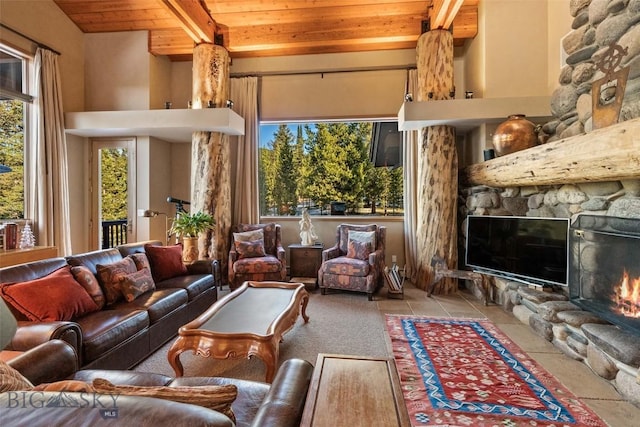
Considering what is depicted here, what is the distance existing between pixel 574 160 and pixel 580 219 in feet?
2.08

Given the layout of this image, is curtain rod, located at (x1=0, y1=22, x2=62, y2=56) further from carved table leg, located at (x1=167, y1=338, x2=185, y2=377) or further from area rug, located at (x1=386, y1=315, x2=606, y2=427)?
area rug, located at (x1=386, y1=315, x2=606, y2=427)

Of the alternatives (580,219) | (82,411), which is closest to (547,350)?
(580,219)

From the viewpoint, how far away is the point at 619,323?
2.31 meters

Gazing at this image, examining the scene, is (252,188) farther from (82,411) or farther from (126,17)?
(82,411)

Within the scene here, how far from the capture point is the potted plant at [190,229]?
4488 mm

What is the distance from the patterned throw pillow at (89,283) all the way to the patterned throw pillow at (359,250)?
3028 mm

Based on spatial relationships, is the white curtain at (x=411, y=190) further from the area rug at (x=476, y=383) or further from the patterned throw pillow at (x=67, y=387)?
the patterned throw pillow at (x=67, y=387)

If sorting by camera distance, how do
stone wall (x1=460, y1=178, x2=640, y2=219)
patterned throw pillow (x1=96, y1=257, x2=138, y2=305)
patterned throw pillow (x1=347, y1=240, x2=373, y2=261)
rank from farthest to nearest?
1. patterned throw pillow (x1=347, y1=240, x2=373, y2=261)
2. patterned throw pillow (x1=96, y1=257, x2=138, y2=305)
3. stone wall (x1=460, y1=178, x2=640, y2=219)

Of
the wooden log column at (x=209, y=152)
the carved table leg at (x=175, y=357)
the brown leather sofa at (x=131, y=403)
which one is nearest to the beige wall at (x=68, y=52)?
the wooden log column at (x=209, y=152)

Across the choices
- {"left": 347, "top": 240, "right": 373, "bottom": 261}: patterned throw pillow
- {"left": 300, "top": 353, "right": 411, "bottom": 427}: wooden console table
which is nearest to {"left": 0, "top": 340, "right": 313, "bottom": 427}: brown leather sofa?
{"left": 300, "top": 353, "right": 411, "bottom": 427}: wooden console table

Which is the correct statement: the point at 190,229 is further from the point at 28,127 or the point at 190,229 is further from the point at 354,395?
the point at 354,395

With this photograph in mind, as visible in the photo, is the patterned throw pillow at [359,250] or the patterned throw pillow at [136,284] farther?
the patterned throw pillow at [359,250]

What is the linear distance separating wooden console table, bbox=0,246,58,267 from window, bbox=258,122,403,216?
307 cm

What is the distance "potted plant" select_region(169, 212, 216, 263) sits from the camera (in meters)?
4.49
